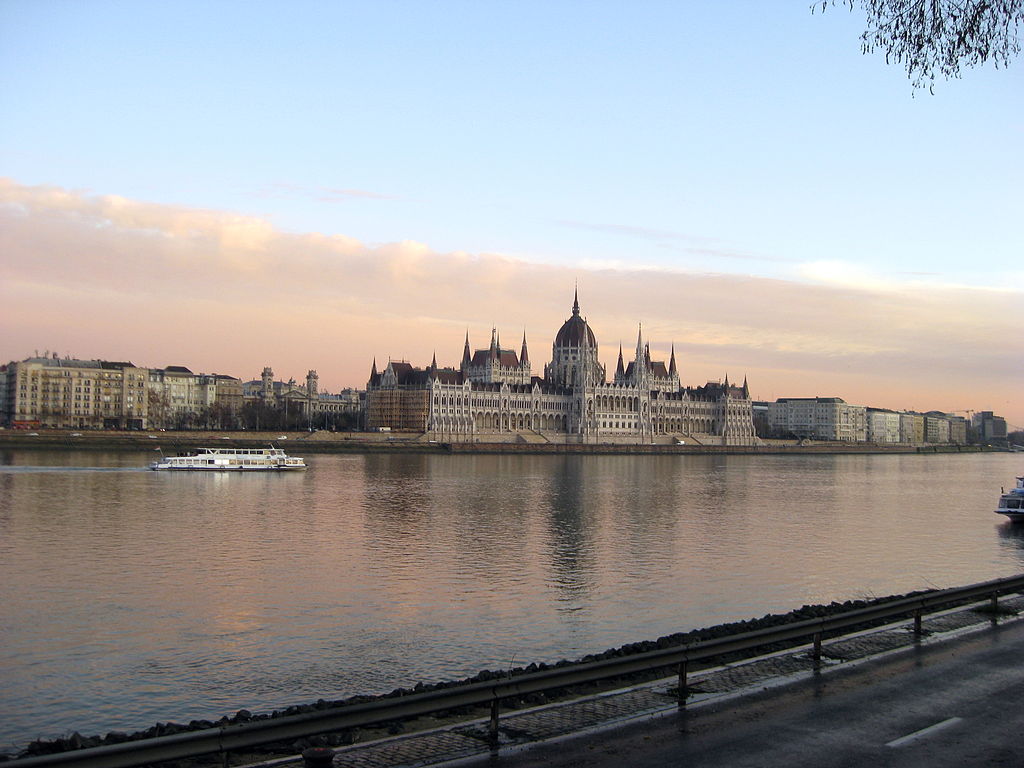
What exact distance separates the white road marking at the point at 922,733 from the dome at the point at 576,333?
182 meters

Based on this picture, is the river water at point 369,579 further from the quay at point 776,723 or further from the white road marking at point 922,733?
the white road marking at point 922,733

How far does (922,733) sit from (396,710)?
5620 mm

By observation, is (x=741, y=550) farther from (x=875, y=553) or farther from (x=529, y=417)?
(x=529, y=417)

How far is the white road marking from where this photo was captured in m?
10.3

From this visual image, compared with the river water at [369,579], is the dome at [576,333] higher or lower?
higher

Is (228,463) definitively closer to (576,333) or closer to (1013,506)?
(1013,506)

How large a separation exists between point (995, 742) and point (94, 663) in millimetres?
14551

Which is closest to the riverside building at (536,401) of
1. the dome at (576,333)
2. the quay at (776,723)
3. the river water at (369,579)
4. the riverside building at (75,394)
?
the dome at (576,333)

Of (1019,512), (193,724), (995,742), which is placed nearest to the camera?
(995,742)

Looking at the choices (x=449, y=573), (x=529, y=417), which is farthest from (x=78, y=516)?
(x=529, y=417)

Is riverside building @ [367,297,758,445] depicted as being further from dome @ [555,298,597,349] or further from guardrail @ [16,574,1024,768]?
guardrail @ [16,574,1024,768]

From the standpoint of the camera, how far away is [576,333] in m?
194

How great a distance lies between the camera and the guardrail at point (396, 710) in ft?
28.8

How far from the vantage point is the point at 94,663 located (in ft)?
57.8
